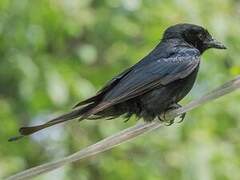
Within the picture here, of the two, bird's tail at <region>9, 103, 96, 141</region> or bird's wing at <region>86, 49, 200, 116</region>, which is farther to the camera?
bird's wing at <region>86, 49, 200, 116</region>

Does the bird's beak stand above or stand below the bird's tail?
below

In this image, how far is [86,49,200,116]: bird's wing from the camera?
3.84 m

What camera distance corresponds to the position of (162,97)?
13.4 ft

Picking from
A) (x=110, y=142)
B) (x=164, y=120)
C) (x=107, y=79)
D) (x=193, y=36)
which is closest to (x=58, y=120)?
(x=110, y=142)

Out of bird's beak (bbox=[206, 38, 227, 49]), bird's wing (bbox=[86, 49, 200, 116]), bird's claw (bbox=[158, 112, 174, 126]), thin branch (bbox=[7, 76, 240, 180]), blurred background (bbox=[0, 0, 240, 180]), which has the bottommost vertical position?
blurred background (bbox=[0, 0, 240, 180])

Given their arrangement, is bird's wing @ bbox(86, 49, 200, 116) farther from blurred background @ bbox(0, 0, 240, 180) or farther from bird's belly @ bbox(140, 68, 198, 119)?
blurred background @ bbox(0, 0, 240, 180)

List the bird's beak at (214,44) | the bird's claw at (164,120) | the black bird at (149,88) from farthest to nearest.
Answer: the bird's beak at (214,44), the bird's claw at (164,120), the black bird at (149,88)

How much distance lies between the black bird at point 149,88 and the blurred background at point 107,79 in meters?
1.22

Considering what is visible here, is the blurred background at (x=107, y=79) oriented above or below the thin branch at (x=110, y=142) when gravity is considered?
below

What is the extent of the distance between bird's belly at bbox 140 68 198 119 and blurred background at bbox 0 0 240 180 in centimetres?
125

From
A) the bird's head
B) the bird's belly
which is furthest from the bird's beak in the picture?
the bird's belly

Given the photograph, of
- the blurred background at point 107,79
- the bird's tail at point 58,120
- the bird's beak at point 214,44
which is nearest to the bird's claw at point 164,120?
the bird's tail at point 58,120

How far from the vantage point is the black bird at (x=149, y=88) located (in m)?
3.84

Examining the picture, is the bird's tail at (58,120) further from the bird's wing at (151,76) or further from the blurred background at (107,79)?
the blurred background at (107,79)
